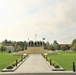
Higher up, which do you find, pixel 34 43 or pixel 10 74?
pixel 34 43

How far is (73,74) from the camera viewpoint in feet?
59.0

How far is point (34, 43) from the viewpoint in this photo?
85625mm

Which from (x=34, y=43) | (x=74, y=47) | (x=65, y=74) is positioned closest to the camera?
(x=65, y=74)

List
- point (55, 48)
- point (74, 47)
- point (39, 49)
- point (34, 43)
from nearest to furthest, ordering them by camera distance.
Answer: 1. point (39, 49)
2. point (34, 43)
3. point (74, 47)
4. point (55, 48)

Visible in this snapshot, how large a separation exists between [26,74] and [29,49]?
58594 millimetres

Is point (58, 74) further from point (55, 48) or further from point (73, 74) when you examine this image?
point (55, 48)

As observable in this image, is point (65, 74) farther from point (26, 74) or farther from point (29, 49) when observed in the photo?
point (29, 49)

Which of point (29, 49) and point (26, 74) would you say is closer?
point (26, 74)

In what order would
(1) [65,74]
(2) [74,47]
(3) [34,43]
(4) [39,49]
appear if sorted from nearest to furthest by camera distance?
(1) [65,74]
(4) [39,49]
(3) [34,43]
(2) [74,47]

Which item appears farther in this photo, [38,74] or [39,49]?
[39,49]

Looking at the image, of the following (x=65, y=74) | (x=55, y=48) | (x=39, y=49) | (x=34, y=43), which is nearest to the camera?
(x=65, y=74)

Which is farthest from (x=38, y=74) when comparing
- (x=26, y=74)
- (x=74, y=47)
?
(x=74, y=47)

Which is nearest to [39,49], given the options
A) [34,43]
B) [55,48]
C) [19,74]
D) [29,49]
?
[29,49]

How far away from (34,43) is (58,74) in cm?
6768
